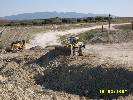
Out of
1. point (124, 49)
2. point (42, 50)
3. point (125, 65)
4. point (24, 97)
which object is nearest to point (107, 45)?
point (124, 49)

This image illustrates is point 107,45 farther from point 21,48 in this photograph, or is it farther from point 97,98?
point 97,98
